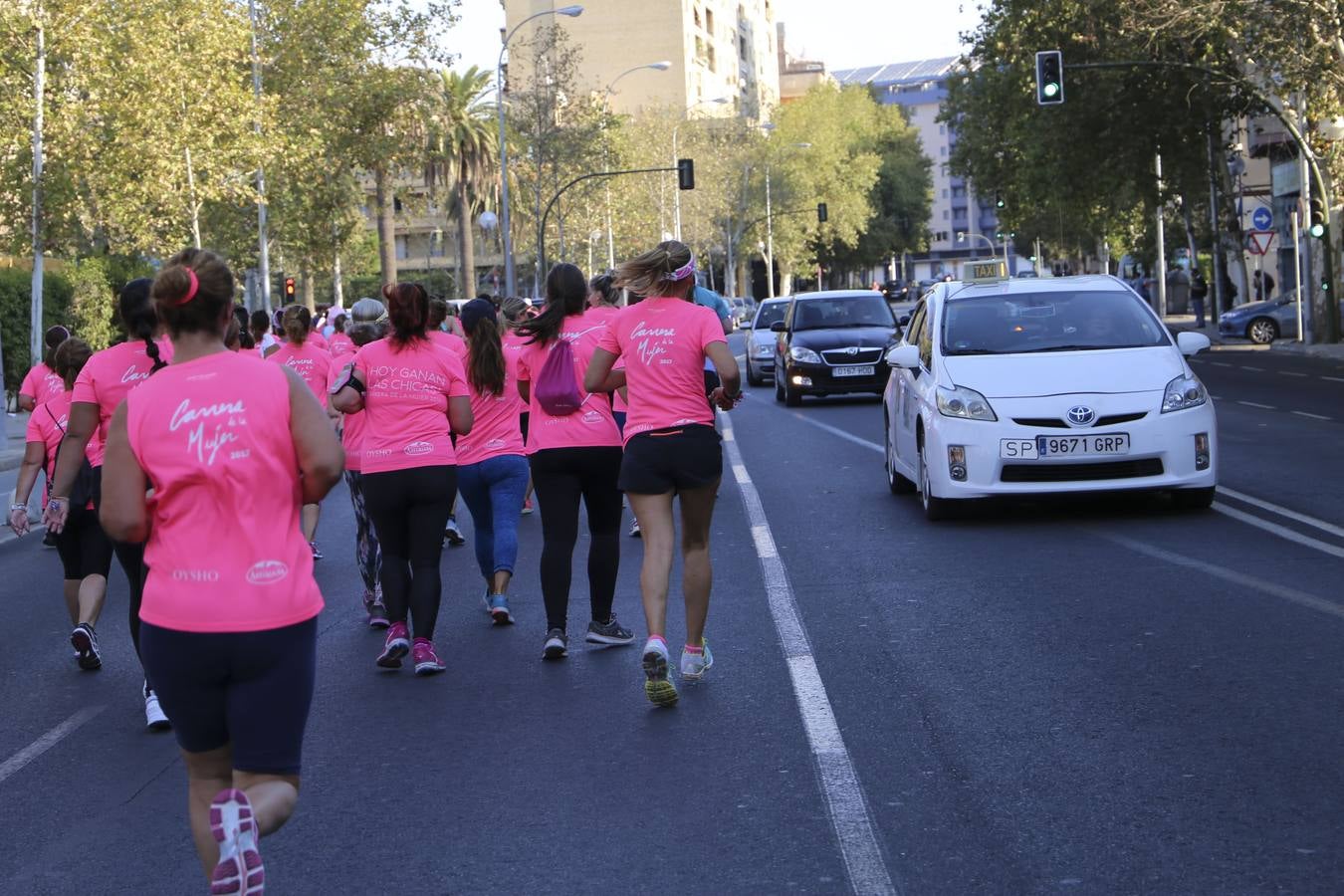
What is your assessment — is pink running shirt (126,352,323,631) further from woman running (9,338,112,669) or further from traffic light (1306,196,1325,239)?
traffic light (1306,196,1325,239)

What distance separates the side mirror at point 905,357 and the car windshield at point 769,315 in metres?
21.4

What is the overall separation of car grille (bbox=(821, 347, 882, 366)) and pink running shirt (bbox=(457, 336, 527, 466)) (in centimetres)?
1797

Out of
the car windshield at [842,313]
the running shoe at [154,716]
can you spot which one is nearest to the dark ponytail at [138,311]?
the running shoe at [154,716]

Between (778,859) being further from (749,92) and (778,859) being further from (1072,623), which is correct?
(749,92)

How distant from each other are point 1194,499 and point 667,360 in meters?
6.16

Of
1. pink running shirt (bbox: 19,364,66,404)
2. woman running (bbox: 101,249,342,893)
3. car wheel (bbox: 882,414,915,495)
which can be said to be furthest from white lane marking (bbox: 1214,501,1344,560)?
woman running (bbox: 101,249,342,893)

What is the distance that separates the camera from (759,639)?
8453 mm

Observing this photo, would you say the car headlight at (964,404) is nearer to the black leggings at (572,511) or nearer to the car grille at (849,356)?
the black leggings at (572,511)

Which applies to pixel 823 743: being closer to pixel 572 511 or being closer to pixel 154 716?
pixel 572 511

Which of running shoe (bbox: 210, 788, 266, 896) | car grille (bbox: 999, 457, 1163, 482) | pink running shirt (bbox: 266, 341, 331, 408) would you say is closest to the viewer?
running shoe (bbox: 210, 788, 266, 896)

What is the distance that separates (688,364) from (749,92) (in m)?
105

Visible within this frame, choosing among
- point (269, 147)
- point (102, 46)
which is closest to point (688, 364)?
point (102, 46)

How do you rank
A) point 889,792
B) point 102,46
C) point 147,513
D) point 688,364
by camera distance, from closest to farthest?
point 147,513, point 889,792, point 688,364, point 102,46

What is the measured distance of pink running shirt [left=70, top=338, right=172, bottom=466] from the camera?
7188mm
